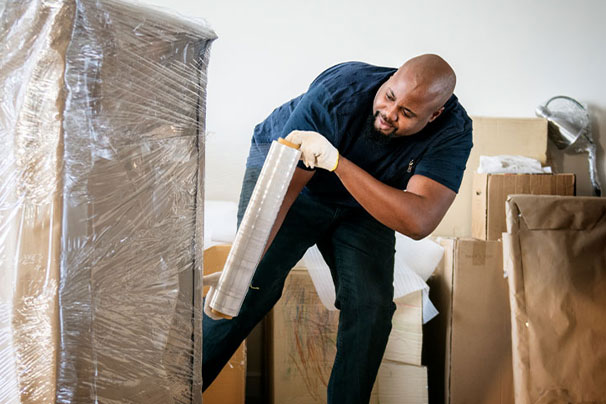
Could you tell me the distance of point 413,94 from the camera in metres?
1.09

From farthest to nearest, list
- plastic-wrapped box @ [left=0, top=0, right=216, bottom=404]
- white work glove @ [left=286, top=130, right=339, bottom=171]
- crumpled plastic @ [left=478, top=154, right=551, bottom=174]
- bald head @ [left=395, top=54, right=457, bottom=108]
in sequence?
1. crumpled plastic @ [left=478, top=154, right=551, bottom=174]
2. bald head @ [left=395, top=54, right=457, bottom=108]
3. white work glove @ [left=286, top=130, right=339, bottom=171]
4. plastic-wrapped box @ [left=0, top=0, right=216, bottom=404]

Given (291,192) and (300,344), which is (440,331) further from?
(291,192)

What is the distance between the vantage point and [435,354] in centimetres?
188

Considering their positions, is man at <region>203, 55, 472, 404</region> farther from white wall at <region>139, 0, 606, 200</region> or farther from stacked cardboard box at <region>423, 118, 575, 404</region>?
stacked cardboard box at <region>423, 118, 575, 404</region>

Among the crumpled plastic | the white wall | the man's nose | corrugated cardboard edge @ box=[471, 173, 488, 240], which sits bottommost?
corrugated cardboard edge @ box=[471, 173, 488, 240]

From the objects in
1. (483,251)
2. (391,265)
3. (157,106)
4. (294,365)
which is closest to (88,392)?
(157,106)

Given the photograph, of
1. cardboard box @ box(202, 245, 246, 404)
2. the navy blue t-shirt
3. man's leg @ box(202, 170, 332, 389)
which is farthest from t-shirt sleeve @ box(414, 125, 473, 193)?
cardboard box @ box(202, 245, 246, 404)

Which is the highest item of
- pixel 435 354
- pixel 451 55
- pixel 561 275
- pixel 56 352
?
pixel 451 55

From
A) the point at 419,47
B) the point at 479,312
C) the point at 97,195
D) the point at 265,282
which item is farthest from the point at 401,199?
the point at 419,47

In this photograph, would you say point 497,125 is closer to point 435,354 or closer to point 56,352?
point 435,354

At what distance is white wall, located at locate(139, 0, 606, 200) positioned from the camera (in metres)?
1.77

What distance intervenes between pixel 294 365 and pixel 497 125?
3.63 feet

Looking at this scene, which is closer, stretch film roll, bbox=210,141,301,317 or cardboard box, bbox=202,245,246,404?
stretch film roll, bbox=210,141,301,317

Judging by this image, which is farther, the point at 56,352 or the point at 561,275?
the point at 561,275
